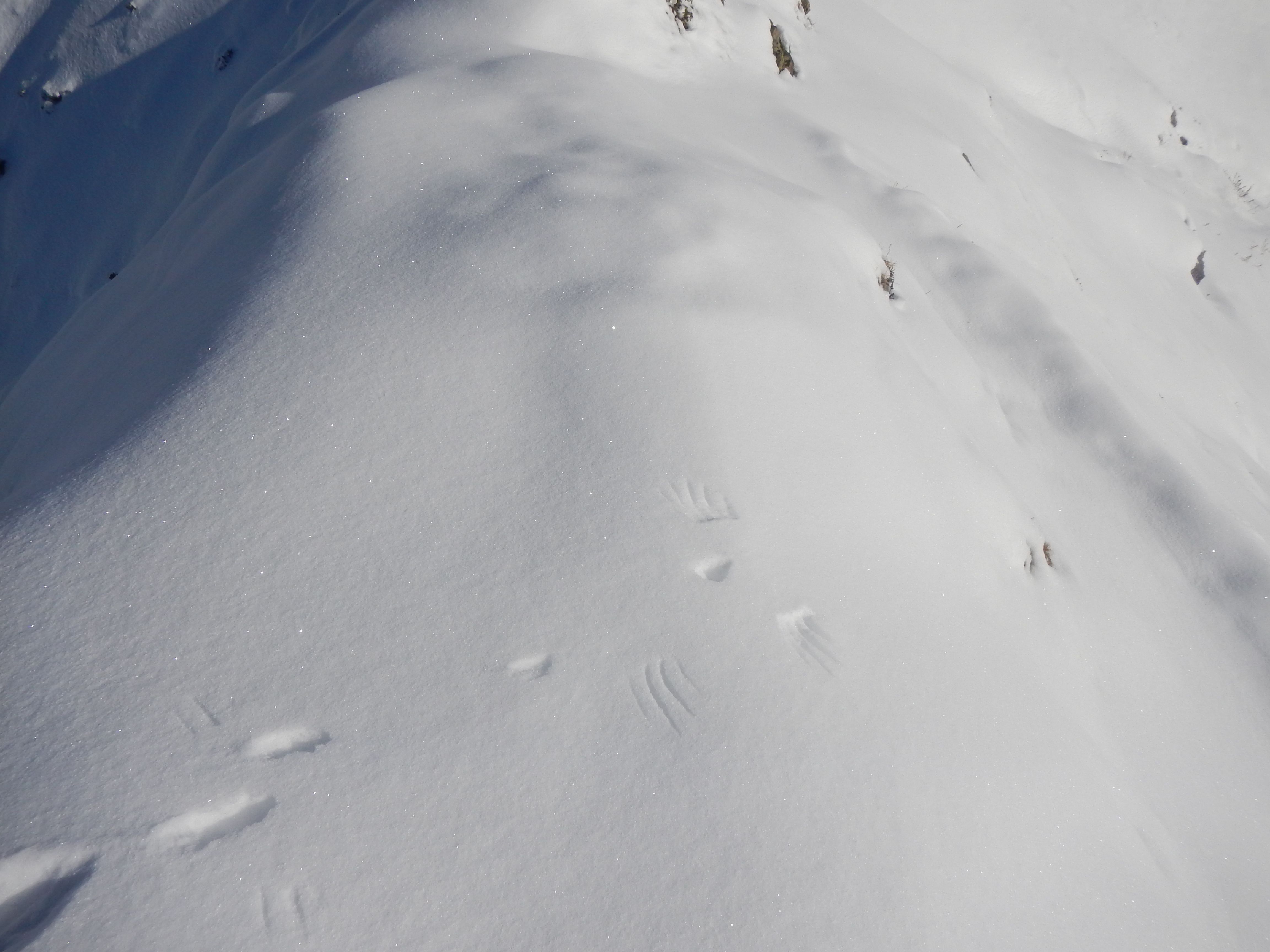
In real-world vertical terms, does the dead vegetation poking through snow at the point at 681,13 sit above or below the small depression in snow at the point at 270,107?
below

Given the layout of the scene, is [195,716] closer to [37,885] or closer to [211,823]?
[211,823]

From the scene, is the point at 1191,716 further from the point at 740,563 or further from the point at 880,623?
the point at 740,563

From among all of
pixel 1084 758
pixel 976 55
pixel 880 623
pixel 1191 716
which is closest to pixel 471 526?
pixel 880 623

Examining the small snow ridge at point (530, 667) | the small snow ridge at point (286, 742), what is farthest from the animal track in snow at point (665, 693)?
the small snow ridge at point (286, 742)

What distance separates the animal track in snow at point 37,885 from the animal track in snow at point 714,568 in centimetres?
138

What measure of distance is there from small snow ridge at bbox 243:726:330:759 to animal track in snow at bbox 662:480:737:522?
102 centimetres

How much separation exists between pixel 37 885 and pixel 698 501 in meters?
1.60

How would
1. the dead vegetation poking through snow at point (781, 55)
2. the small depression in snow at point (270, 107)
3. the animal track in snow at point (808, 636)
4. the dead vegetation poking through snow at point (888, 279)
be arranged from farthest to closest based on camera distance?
the dead vegetation poking through snow at point (781, 55) → the small depression in snow at point (270, 107) → the dead vegetation poking through snow at point (888, 279) → the animal track in snow at point (808, 636)

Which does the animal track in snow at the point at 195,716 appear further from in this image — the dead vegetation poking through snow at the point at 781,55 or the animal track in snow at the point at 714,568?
the dead vegetation poking through snow at the point at 781,55

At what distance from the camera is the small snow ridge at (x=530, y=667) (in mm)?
1715

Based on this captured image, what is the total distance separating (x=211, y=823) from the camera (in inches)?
57.2

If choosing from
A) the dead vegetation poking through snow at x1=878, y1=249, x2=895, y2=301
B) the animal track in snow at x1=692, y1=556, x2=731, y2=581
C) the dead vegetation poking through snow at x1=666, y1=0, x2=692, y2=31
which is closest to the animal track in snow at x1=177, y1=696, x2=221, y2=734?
the animal track in snow at x1=692, y1=556, x2=731, y2=581

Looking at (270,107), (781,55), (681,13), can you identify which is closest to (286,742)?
(270,107)

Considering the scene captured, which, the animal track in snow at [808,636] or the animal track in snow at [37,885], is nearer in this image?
the animal track in snow at [37,885]
